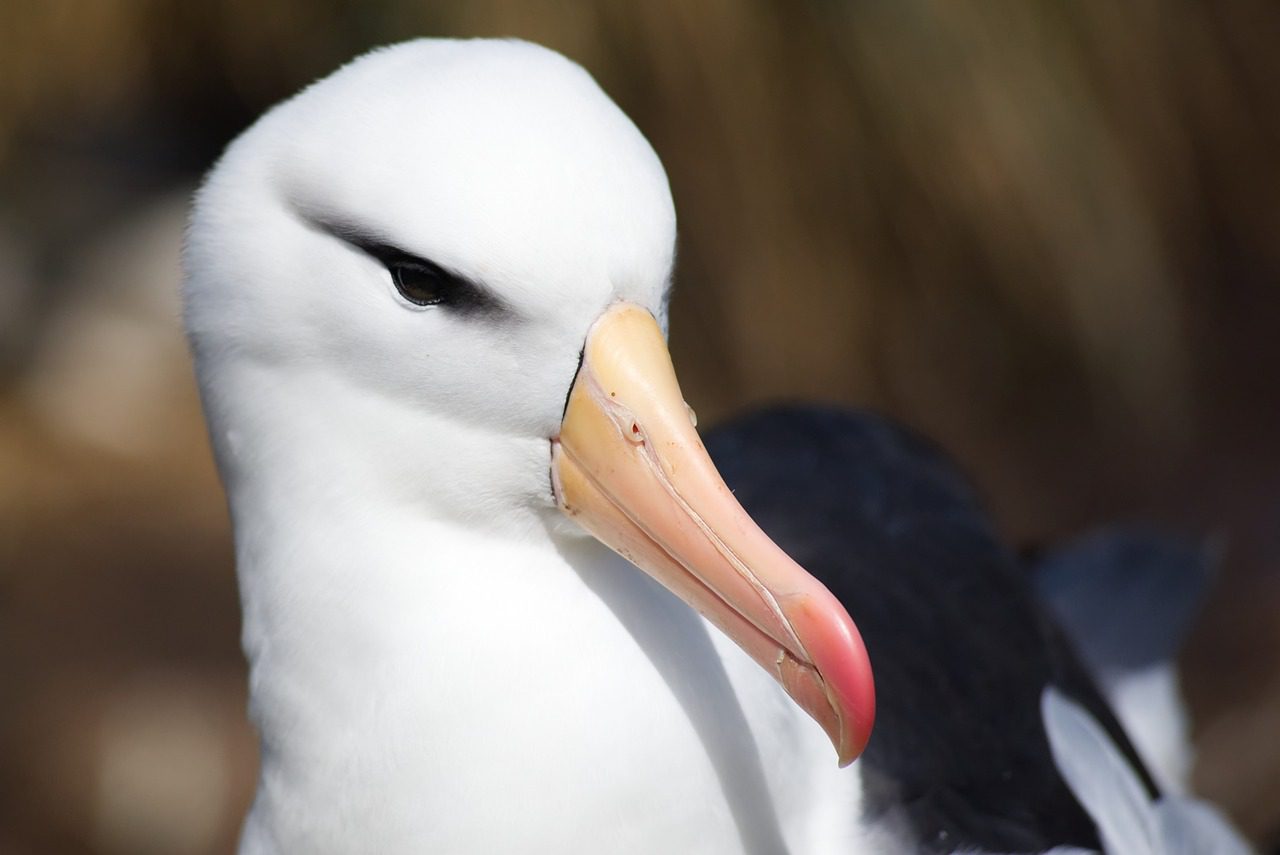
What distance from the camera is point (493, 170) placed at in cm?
154

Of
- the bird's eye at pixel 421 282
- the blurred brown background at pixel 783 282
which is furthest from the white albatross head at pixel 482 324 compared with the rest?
the blurred brown background at pixel 783 282

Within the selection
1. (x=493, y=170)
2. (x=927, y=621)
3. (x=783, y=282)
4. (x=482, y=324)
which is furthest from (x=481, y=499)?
(x=783, y=282)

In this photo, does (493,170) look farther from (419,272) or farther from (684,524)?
(684,524)

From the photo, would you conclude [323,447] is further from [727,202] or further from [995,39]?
[995,39]

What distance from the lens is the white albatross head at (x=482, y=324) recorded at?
5.07 feet

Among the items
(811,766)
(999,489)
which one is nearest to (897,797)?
(811,766)

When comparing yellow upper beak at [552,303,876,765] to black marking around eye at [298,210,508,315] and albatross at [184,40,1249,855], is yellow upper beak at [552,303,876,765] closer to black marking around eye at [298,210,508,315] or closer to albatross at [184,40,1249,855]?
albatross at [184,40,1249,855]

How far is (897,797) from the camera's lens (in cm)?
204

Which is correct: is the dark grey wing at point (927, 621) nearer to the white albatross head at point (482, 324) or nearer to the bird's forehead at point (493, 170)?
the white albatross head at point (482, 324)

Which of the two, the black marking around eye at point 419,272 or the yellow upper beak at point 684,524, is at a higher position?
the black marking around eye at point 419,272

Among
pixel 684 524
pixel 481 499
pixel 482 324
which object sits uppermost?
pixel 482 324

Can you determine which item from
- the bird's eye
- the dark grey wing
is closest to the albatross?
the bird's eye

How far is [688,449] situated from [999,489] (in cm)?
386

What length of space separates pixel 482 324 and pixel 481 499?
9.2 inches
